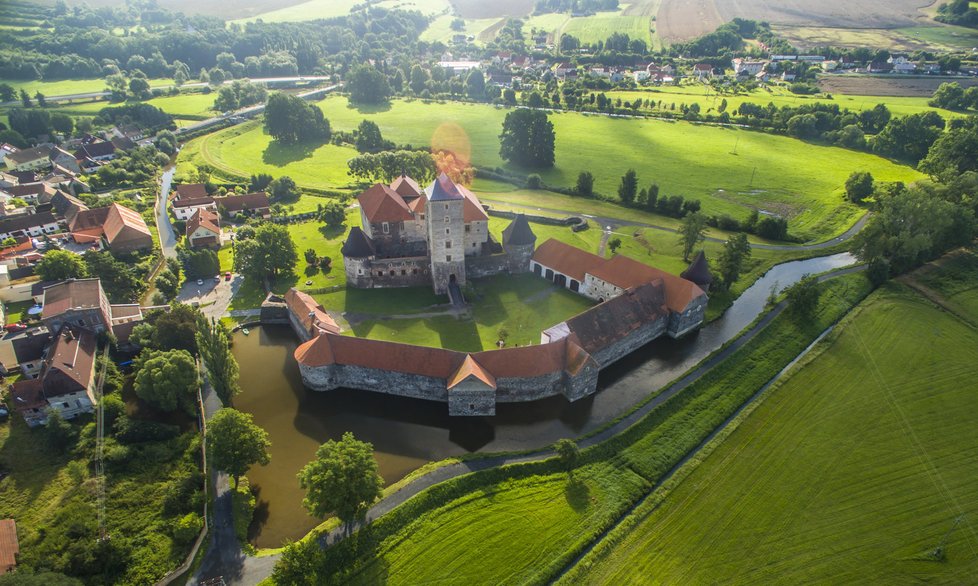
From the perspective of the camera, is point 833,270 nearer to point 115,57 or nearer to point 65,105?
point 65,105

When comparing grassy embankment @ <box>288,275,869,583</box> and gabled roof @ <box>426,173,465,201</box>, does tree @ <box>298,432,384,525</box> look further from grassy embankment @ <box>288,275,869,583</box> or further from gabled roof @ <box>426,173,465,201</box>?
gabled roof @ <box>426,173,465,201</box>

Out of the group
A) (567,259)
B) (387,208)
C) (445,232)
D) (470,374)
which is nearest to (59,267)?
(387,208)

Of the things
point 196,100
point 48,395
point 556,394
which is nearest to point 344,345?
point 556,394

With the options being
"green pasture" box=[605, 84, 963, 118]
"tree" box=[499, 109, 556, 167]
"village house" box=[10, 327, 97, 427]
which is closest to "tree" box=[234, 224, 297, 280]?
"village house" box=[10, 327, 97, 427]

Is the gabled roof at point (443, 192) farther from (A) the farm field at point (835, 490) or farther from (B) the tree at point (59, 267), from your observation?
(B) the tree at point (59, 267)

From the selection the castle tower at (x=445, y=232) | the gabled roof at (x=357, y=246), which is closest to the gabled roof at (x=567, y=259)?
the castle tower at (x=445, y=232)
